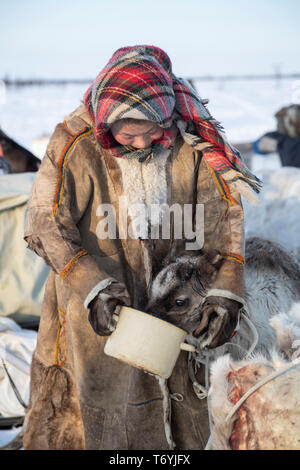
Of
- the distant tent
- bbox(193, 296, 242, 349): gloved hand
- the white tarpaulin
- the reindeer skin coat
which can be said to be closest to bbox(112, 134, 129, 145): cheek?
the reindeer skin coat

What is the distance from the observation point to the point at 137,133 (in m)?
1.61

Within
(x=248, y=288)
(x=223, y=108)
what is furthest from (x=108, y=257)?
(x=223, y=108)

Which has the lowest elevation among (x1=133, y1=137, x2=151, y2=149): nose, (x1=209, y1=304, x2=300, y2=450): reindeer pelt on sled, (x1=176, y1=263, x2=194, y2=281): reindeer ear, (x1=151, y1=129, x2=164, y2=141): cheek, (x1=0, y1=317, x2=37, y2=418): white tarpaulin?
(x1=0, y1=317, x2=37, y2=418): white tarpaulin

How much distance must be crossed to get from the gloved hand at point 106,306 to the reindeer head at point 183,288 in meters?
0.12

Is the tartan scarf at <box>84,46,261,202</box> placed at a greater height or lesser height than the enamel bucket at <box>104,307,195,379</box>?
greater

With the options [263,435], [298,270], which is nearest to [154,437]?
[263,435]

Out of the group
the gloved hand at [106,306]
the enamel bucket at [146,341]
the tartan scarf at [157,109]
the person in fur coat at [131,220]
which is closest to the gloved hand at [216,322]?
the person in fur coat at [131,220]

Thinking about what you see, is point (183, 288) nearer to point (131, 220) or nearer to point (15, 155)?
point (131, 220)

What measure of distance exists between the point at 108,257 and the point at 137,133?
43 centimetres

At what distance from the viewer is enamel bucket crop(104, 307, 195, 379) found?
4.69 feet

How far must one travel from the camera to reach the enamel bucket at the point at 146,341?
1.43 metres

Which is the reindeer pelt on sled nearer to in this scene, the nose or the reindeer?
the reindeer

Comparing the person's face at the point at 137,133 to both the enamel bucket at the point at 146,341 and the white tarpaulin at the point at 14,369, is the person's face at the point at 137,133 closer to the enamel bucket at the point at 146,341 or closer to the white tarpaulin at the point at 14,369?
the enamel bucket at the point at 146,341
